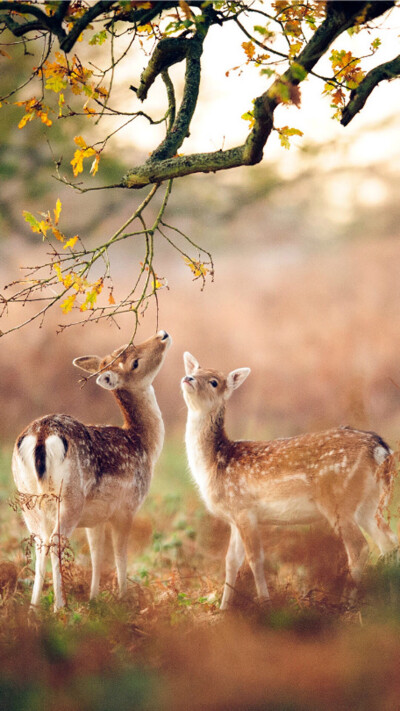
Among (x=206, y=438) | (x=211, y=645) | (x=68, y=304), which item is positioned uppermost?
(x=68, y=304)

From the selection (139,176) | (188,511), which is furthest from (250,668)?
(188,511)

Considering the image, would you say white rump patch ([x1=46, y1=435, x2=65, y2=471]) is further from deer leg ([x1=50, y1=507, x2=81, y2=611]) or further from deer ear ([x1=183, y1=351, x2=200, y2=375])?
deer ear ([x1=183, y1=351, x2=200, y2=375])

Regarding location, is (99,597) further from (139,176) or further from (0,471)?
(0,471)

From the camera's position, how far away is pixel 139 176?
168 inches

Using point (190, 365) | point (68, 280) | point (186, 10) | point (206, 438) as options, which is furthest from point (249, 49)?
point (206, 438)

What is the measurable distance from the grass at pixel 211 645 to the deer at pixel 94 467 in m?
0.34

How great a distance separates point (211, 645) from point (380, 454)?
1.48 metres

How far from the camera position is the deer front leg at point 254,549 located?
4.59 meters

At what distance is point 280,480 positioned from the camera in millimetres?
4746

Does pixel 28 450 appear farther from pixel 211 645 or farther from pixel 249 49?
pixel 249 49

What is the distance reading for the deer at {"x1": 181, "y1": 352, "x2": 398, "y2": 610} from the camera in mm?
4602

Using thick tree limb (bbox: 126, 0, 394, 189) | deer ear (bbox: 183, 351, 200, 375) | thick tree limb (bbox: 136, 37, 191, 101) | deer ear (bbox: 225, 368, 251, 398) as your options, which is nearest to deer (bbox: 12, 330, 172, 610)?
deer ear (bbox: 183, 351, 200, 375)

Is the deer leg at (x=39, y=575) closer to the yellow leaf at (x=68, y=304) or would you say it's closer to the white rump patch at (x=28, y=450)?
the white rump patch at (x=28, y=450)

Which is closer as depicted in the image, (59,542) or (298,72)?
(298,72)
